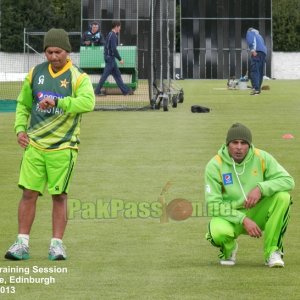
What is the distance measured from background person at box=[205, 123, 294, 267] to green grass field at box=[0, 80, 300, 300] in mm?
216

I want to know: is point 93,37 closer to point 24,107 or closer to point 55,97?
point 24,107

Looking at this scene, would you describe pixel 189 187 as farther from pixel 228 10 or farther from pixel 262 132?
pixel 228 10

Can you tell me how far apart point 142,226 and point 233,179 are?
2430 mm

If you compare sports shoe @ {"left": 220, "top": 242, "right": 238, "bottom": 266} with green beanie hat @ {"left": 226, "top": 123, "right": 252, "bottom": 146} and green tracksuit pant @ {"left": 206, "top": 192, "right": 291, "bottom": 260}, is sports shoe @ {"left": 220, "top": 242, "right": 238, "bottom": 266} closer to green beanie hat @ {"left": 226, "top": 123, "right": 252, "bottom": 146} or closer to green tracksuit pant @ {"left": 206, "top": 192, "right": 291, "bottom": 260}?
green tracksuit pant @ {"left": 206, "top": 192, "right": 291, "bottom": 260}

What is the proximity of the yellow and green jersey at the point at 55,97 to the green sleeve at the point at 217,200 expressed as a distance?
103 centimetres

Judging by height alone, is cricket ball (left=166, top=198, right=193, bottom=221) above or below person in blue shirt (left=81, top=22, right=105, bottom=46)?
below

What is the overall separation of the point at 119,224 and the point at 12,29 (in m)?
53.2

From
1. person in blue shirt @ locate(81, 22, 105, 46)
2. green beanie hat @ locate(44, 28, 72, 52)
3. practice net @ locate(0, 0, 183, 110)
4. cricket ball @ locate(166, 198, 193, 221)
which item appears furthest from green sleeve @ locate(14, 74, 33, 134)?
person in blue shirt @ locate(81, 22, 105, 46)

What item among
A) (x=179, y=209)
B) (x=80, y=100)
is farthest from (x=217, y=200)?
(x=179, y=209)

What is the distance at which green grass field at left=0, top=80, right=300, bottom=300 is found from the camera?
902 cm

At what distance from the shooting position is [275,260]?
966 cm

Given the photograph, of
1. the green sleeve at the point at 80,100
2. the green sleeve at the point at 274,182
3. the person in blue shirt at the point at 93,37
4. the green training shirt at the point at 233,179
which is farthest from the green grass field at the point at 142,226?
the person in blue shirt at the point at 93,37

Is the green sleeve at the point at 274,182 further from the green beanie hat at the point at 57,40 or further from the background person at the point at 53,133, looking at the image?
the green beanie hat at the point at 57,40

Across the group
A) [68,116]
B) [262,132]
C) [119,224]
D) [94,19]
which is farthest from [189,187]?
[94,19]
